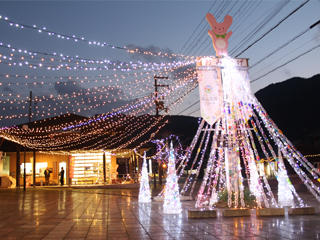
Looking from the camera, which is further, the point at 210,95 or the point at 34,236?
the point at 210,95

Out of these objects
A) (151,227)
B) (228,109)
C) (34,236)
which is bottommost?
(151,227)

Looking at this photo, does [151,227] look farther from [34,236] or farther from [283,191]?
[283,191]

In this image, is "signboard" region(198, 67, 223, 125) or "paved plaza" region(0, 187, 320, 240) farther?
"signboard" region(198, 67, 223, 125)

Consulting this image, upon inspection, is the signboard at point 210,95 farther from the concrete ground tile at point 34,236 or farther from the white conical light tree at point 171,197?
the concrete ground tile at point 34,236

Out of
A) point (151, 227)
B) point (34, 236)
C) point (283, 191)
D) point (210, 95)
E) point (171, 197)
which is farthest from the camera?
point (283, 191)

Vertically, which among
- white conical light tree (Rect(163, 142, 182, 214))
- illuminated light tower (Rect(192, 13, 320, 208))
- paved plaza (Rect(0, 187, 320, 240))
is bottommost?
paved plaza (Rect(0, 187, 320, 240))

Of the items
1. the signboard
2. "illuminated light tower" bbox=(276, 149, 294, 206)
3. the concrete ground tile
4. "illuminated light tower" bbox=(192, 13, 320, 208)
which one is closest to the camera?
the concrete ground tile

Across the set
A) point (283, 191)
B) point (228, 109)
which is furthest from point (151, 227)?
point (283, 191)

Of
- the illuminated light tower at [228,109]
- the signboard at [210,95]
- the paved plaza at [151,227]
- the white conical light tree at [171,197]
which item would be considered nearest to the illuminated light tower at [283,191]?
the illuminated light tower at [228,109]

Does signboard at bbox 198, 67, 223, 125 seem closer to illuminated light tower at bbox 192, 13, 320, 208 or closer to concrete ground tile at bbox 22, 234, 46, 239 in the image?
illuminated light tower at bbox 192, 13, 320, 208

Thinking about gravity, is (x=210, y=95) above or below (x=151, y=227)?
above

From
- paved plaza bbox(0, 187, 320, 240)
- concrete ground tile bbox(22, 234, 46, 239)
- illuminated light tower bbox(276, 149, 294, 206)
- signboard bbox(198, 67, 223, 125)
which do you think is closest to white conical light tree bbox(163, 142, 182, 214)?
paved plaza bbox(0, 187, 320, 240)

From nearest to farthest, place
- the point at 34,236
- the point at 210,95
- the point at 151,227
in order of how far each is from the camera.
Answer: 1. the point at 34,236
2. the point at 151,227
3. the point at 210,95

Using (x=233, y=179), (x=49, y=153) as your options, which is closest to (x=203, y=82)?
(x=233, y=179)
